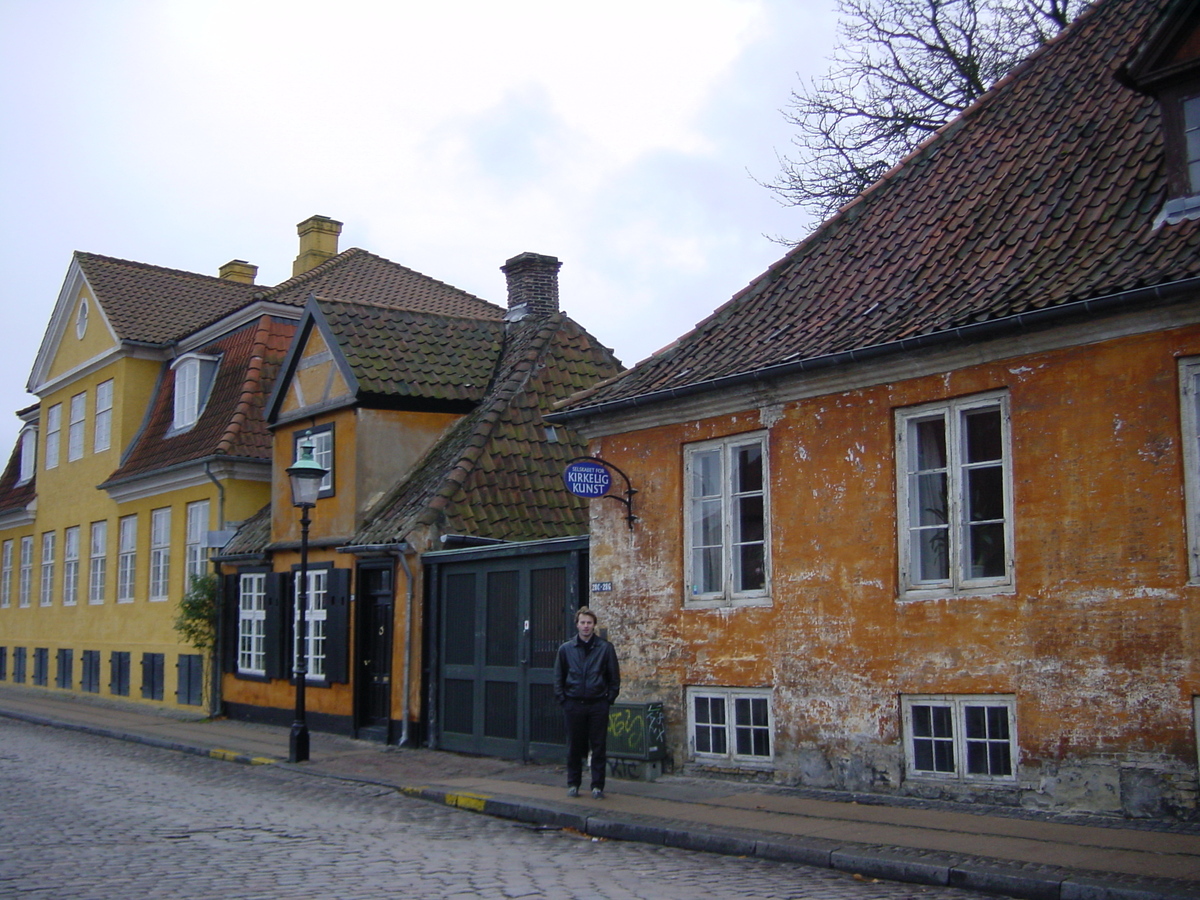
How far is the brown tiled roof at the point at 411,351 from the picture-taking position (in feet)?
63.1

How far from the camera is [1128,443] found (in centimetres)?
967

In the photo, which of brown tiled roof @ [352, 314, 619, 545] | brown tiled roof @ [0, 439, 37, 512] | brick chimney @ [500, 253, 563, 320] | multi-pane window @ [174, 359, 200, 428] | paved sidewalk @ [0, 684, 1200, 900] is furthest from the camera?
brown tiled roof @ [0, 439, 37, 512]

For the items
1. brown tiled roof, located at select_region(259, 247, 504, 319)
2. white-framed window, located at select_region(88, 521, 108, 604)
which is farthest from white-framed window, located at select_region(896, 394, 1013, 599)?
white-framed window, located at select_region(88, 521, 108, 604)

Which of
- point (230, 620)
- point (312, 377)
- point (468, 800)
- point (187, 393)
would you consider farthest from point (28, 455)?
point (468, 800)

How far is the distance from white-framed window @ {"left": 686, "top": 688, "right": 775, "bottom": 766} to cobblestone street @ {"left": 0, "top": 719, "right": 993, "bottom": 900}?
2462 millimetres

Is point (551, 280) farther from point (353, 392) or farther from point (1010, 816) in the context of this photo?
point (1010, 816)

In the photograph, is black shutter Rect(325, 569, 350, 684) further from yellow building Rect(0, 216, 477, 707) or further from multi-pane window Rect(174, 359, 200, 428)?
multi-pane window Rect(174, 359, 200, 428)

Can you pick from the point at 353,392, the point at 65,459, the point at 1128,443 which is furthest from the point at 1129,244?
the point at 65,459

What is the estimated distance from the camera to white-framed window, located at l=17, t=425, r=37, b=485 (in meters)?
36.2

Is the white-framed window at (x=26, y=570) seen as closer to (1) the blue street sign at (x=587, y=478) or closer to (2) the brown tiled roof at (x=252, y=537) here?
(2) the brown tiled roof at (x=252, y=537)

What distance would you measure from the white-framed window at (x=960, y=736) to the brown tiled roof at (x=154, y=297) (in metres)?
20.8

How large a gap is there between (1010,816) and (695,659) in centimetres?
394

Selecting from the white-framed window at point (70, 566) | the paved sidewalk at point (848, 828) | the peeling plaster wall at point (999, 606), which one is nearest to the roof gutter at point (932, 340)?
the peeling plaster wall at point (999, 606)

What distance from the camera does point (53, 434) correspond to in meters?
32.9
